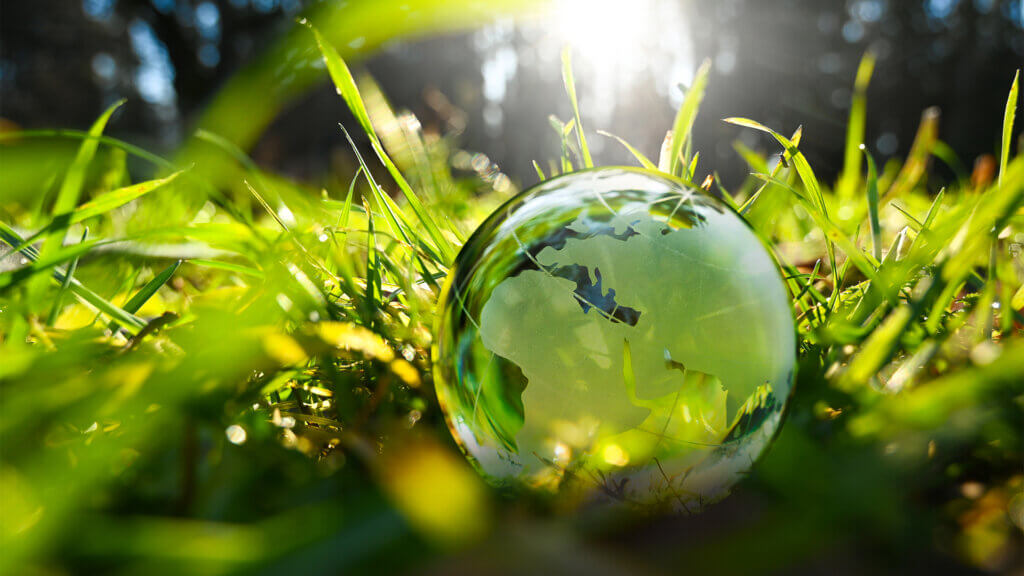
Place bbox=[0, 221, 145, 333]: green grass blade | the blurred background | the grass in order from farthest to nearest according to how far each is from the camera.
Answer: the blurred background, bbox=[0, 221, 145, 333]: green grass blade, the grass

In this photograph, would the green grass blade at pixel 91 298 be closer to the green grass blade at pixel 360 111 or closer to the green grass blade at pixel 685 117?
the green grass blade at pixel 360 111

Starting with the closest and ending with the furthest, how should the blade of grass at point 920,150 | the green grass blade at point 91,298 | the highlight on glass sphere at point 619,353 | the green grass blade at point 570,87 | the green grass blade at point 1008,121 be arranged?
the highlight on glass sphere at point 619,353
the green grass blade at point 91,298
the green grass blade at point 1008,121
the green grass blade at point 570,87
the blade of grass at point 920,150

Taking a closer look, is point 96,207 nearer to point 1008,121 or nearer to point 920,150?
point 1008,121

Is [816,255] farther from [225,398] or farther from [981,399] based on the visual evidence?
[225,398]

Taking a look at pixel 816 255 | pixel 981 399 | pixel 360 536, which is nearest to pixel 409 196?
pixel 360 536

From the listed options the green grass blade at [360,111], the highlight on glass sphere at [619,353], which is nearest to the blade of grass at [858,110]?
the highlight on glass sphere at [619,353]

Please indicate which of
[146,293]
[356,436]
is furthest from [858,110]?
[146,293]

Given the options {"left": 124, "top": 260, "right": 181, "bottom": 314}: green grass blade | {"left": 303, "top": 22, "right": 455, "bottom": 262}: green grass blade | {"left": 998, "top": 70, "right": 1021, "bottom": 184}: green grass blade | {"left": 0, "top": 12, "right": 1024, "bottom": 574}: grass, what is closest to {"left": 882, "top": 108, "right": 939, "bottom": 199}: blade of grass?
{"left": 998, "top": 70, "right": 1021, "bottom": 184}: green grass blade

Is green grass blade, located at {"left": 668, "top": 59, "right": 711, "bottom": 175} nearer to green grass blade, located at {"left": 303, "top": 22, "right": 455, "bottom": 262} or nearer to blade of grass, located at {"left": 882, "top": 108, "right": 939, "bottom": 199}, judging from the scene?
green grass blade, located at {"left": 303, "top": 22, "right": 455, "bottom": 262}
